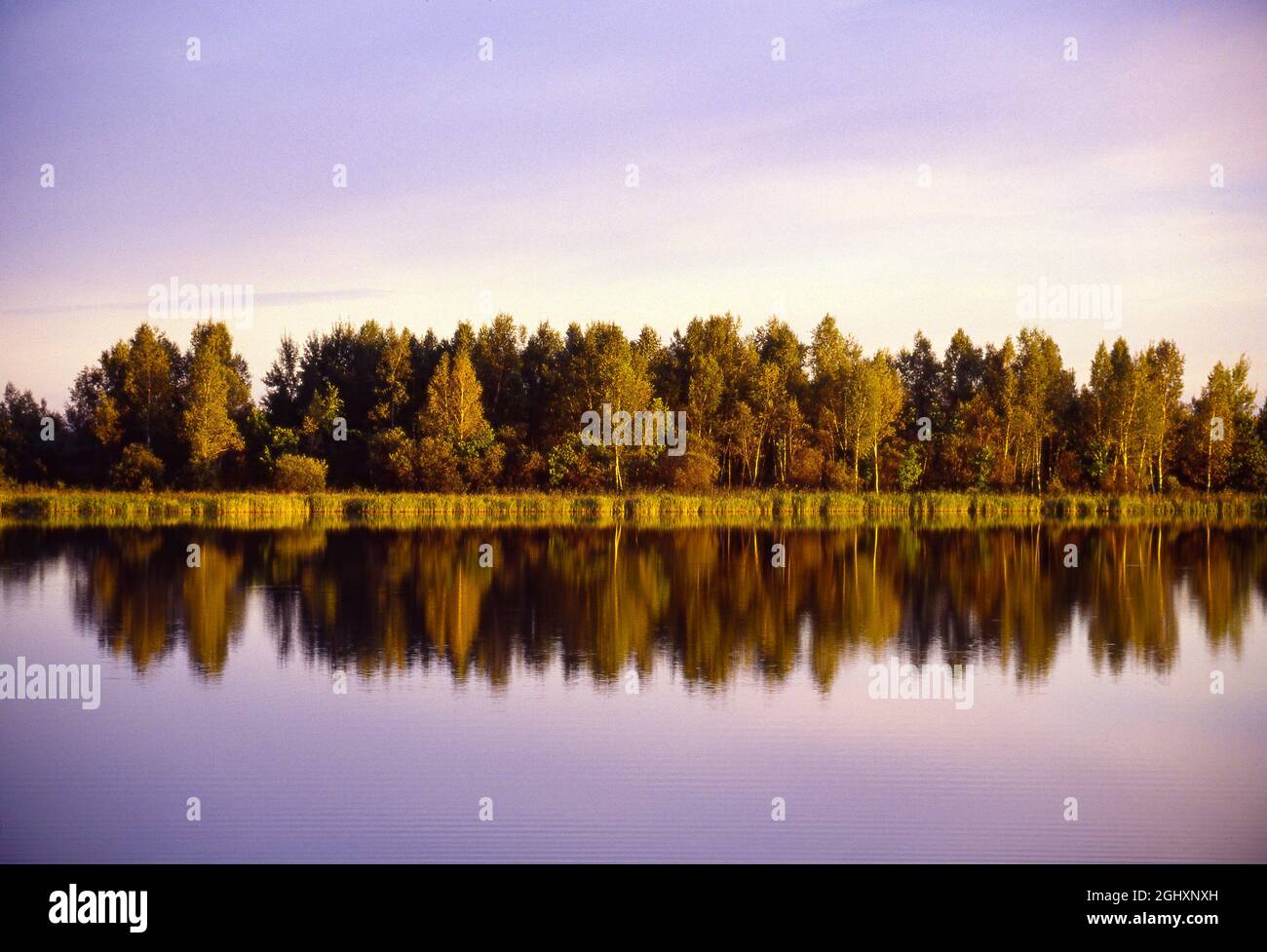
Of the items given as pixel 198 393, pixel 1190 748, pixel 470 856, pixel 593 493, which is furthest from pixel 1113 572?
pixel 198 393

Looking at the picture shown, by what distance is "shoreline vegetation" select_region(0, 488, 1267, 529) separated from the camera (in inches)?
1724

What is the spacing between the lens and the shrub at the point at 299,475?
4975cm

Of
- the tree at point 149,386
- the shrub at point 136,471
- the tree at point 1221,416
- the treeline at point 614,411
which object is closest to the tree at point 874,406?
the treeline at point 614,411

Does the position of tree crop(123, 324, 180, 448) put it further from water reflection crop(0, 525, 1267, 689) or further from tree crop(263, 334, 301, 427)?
water reflection crop(0, 525, 1267, 689)

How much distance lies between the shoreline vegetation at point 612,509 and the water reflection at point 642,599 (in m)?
7.73

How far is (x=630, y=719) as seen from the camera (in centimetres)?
1397

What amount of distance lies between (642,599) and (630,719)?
8909 mm

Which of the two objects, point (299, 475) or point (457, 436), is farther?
point (457, 436)
